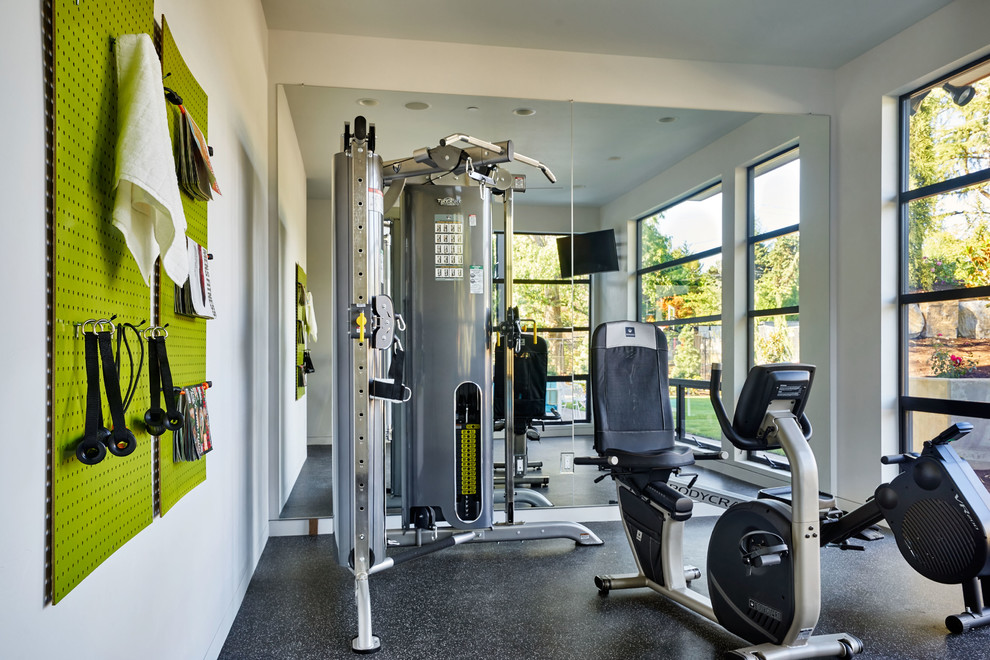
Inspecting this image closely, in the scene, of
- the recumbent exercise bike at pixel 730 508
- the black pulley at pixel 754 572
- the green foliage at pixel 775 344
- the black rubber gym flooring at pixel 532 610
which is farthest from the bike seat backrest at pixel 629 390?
the green foliage at pixel 775 344

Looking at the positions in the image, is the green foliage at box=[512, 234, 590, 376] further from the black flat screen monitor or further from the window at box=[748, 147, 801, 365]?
the window at box=[748, 147, 801, 365]

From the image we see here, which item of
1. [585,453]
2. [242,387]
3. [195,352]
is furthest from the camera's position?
[585,453]

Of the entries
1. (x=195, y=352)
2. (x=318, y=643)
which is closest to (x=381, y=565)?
(x=318, y=643)

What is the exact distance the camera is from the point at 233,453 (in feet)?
9.72

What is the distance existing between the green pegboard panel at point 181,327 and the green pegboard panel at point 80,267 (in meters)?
0.29

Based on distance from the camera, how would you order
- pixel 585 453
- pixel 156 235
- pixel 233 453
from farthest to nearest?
pixel 585 453
pixel 233 453
pixel 156 235

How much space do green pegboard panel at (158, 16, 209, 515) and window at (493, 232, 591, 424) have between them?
2.26m

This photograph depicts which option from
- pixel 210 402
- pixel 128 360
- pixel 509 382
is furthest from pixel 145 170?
pixel 509 382

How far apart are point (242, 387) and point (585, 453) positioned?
221cm

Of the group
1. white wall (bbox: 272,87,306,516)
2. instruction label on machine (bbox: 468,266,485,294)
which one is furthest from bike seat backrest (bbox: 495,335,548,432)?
white wall (bbox: 272,87,306,516)

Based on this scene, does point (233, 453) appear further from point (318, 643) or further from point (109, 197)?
point (109, 197)

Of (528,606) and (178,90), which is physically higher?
(178,90)

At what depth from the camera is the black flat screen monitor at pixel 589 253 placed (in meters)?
4.46

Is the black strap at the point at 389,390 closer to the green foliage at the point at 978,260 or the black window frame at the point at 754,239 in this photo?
the black window frame at the point at 754,239
